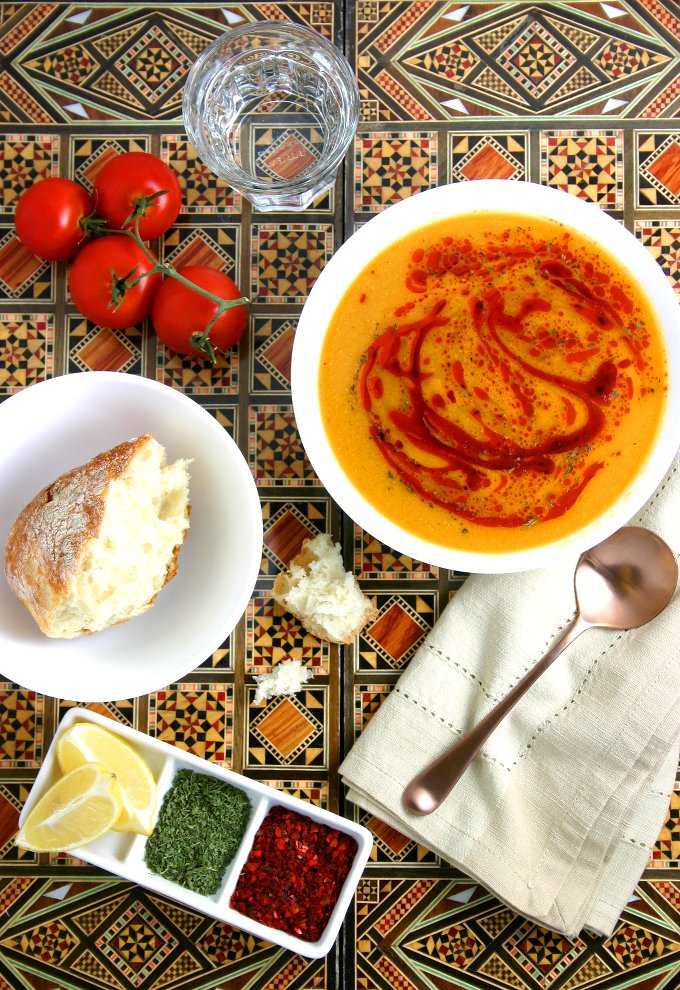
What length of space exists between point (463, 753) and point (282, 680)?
435mm

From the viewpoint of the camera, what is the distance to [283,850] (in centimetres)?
191

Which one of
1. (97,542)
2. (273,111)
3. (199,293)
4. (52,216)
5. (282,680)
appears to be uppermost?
(273,111)

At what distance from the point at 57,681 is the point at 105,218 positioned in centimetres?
103

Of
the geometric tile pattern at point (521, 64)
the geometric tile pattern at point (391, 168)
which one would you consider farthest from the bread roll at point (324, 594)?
the geometric tile pattern at point (521, 64)

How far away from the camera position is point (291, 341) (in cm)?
199

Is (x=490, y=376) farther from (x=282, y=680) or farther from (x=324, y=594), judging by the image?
(x=282, y=680)

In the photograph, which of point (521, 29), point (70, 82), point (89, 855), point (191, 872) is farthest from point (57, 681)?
point (521, 29)

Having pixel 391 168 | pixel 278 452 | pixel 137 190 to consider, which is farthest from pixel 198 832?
pixel 391 168

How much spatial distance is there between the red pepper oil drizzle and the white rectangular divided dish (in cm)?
74

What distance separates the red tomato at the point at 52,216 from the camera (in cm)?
190

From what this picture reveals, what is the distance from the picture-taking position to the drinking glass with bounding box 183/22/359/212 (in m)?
1.89

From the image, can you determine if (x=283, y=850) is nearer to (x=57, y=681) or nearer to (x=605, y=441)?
(x=57, y=681)

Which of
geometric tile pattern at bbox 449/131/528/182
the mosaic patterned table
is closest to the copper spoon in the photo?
the mosaic patterned table

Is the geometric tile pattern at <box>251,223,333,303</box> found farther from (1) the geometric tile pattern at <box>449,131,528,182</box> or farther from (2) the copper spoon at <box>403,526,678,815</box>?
(2) the copper spoon at <box>403,526,678,815</box>
